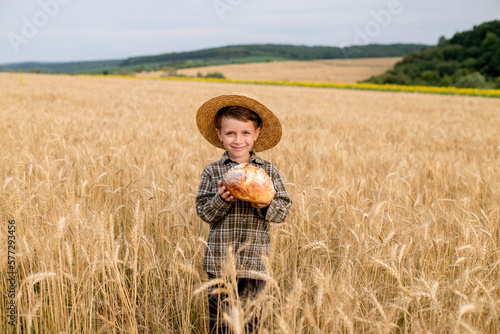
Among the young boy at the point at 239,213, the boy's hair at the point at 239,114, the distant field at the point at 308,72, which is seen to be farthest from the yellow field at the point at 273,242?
the distant field at the point at 308,72

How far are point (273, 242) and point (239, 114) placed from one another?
0.59 m

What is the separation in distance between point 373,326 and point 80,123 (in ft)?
17.4

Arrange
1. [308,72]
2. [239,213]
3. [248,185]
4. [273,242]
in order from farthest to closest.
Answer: [308,72] → [273,242] → [239,213] → [248,185]

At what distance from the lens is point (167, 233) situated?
6.61 ft

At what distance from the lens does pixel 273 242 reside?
1.72 m

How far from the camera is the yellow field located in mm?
1355

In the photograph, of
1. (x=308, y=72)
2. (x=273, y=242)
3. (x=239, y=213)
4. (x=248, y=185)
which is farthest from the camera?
(x=308, y=72)

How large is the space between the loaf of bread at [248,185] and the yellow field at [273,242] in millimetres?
230

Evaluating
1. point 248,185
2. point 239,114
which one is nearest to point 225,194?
point 248,185

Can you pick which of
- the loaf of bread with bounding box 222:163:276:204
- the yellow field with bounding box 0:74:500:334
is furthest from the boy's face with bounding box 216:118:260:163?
the yellow field with bounding box 0:74:500:334

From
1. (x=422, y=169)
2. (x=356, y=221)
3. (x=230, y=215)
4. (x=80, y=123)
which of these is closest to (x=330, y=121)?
(x=422, y=169)

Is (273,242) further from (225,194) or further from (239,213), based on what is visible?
(225,194)

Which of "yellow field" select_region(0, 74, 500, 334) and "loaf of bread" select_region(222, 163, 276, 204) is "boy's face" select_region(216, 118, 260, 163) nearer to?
"loaf of bread" select_region(222, 163, 276, 204)

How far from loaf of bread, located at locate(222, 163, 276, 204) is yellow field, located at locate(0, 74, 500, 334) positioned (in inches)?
9.1
